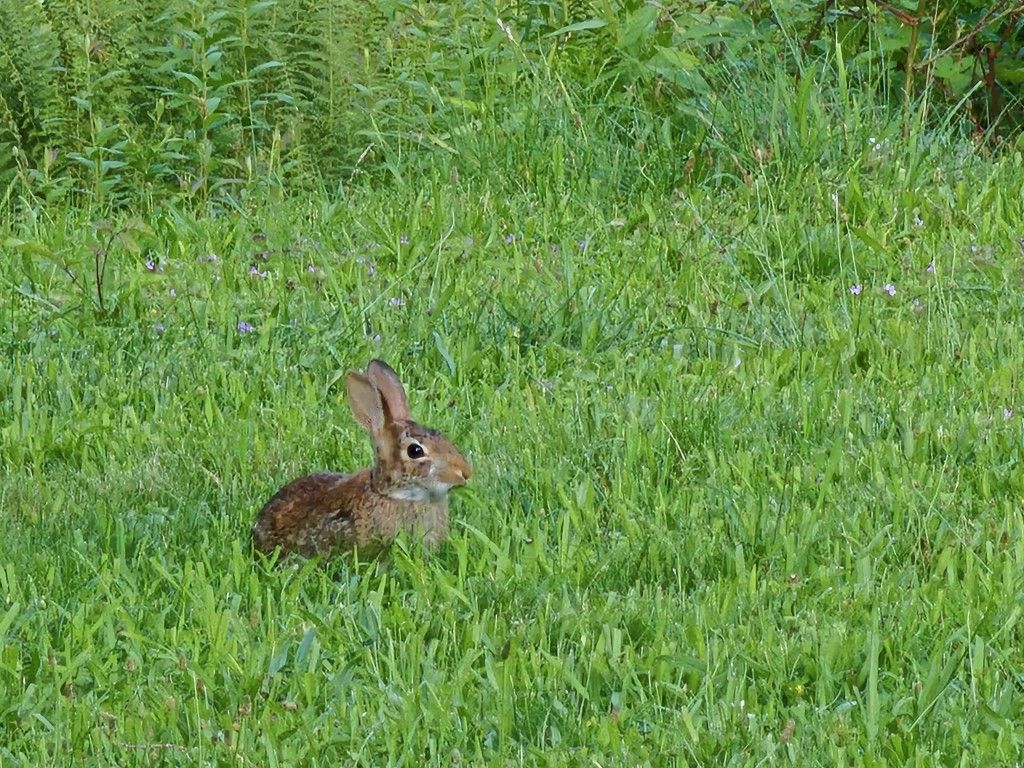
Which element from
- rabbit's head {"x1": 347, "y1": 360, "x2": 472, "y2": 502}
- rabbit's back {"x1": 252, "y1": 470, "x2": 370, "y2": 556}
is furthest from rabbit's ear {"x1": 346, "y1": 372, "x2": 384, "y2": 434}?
rabbit's back {"x1": 252, "y1": 470, "x2": 370, "y2": 556}

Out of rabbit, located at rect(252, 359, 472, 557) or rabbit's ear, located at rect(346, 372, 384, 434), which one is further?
rabbit's ear, located at rect(346, 372, 384, 434)

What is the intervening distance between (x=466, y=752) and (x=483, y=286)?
9.67 ft

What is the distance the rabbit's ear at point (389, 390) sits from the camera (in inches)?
168

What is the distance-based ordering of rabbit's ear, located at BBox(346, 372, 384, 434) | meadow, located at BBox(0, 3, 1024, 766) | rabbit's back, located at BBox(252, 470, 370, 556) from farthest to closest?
rabbit's ear, located at BBox(346, 372, 384, 434) → rabbit's back, located at BBox(252, 470, 370, 556) → meadow, located at BBox(0, 3, 1024, 766)

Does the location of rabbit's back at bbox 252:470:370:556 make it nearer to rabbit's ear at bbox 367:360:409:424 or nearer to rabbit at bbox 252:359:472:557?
rabbit at bbox 252:359:472:557

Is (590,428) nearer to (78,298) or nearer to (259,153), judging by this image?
(78,298)

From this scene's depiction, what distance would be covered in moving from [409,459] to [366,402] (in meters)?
0.23

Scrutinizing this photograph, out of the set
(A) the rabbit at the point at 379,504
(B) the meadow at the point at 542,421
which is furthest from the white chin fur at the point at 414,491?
(B) the meadow at the point at 542,421

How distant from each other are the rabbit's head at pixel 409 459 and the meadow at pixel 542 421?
0.14m

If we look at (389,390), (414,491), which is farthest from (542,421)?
(414,491)

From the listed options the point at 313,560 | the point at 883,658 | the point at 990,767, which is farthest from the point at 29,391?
the point at 990,767

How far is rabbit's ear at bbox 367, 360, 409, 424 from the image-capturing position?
4.27 meters

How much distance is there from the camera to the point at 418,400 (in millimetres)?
5094

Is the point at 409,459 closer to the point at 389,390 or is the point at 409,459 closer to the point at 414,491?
the point at 414,491
